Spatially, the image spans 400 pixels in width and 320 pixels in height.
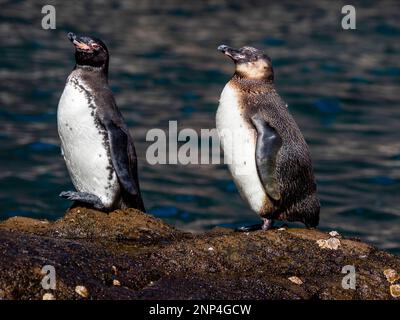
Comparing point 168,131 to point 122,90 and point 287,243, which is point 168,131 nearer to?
point 122,90

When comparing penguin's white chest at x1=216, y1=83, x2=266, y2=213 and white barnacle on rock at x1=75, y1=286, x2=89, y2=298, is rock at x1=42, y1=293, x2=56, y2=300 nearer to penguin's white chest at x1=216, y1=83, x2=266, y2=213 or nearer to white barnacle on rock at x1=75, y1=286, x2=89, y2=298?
white barnacle on rock at x1=75, y1=286, x2=89, y2=298

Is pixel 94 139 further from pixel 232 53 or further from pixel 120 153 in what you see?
pixel 232 53

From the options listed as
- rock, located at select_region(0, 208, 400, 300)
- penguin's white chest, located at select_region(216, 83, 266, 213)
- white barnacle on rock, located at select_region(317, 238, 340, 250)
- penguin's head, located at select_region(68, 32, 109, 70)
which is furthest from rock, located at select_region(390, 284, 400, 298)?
penguin's head, located at select_region(68, 32, 109, 70)

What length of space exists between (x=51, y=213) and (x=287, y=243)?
6913mm

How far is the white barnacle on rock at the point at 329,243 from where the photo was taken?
23.0 feet

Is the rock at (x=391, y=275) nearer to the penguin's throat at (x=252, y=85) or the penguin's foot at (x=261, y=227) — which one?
the penguin's foot at (x=261, y=227)

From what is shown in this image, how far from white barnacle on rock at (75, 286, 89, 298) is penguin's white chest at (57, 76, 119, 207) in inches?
63.2

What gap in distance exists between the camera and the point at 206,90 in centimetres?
1853

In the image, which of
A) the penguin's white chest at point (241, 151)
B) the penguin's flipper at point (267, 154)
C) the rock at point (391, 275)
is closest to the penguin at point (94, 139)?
the penguin's white chest at point (241, 151)

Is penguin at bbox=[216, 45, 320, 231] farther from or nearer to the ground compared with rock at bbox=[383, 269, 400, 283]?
farther from the ground

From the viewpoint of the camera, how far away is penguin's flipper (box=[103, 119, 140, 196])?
7.41 metres

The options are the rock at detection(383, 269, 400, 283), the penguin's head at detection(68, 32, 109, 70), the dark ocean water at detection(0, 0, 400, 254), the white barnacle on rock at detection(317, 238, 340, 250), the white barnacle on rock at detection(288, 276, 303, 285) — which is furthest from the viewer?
the dark ocean water at detection(0, 0, 400, 254)

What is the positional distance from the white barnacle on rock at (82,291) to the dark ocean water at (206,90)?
7144 mm

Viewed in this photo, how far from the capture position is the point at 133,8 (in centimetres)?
2262
